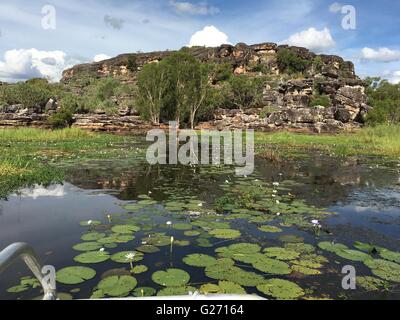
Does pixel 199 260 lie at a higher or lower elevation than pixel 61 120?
lower

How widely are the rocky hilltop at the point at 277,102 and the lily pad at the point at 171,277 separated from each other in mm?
33171

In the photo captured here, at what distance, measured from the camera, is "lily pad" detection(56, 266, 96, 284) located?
4.22 m

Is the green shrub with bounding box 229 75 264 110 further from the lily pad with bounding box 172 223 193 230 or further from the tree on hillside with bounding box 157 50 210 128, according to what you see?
the lily pad with bounding box 172 223 193 230

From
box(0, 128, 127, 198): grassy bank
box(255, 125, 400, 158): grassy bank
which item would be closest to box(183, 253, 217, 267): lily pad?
box(0, 128, 127, 198): grassy bank

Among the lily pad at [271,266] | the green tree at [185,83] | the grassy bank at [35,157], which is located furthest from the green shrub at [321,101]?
the lily pad at [271,266]

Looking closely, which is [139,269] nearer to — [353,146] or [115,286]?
[115,286]

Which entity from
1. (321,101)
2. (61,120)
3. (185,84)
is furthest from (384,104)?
(61,120)

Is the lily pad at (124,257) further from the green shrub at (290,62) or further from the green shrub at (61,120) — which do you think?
the green shrub at (290,62)

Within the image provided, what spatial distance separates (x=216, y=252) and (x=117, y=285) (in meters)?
1.71

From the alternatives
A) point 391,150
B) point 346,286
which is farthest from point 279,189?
point 391,150

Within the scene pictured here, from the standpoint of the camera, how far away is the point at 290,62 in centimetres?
7519
